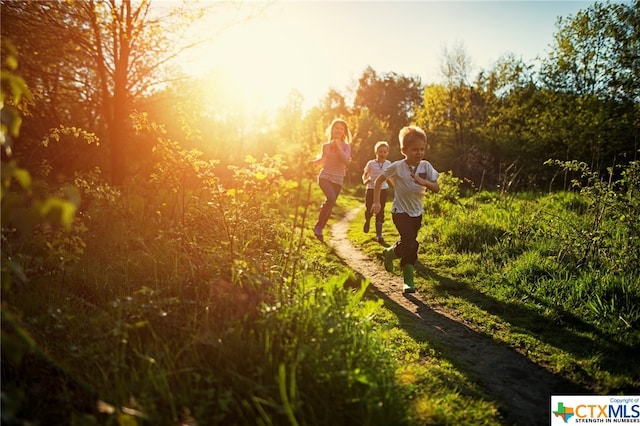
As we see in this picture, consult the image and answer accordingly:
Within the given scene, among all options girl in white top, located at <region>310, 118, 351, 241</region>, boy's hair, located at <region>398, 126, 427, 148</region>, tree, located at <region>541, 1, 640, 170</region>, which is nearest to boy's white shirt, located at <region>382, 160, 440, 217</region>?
boy's hair, located at <region>398, 126, 427, 148</region>

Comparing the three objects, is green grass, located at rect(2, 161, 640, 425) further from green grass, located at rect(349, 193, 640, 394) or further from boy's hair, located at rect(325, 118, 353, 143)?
boy's hair, located at rect(325, 118, 353, 143)

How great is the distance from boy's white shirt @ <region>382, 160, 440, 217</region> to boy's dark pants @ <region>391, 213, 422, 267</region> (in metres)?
0.08

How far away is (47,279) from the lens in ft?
11.8

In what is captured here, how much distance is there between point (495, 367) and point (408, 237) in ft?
7.40

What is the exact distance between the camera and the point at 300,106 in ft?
129

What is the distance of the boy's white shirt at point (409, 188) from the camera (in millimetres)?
5062

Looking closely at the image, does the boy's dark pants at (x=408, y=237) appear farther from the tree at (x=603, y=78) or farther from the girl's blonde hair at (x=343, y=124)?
the tree at (x=603, y=78)

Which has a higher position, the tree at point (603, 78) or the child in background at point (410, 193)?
the tree at point (603, 78)

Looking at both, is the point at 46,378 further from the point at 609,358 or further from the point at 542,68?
the point at 542,68

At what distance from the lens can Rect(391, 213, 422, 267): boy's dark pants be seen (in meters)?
5.03

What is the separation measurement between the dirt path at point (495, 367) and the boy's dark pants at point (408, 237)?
19.4 inches

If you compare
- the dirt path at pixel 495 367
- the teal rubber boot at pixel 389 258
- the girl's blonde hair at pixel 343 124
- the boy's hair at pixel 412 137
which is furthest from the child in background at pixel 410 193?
the girl's blonde hair at pixel 343 124

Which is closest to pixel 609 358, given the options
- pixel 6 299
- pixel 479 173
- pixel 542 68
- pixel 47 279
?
pixel 6 299

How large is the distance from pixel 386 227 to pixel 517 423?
769cm
